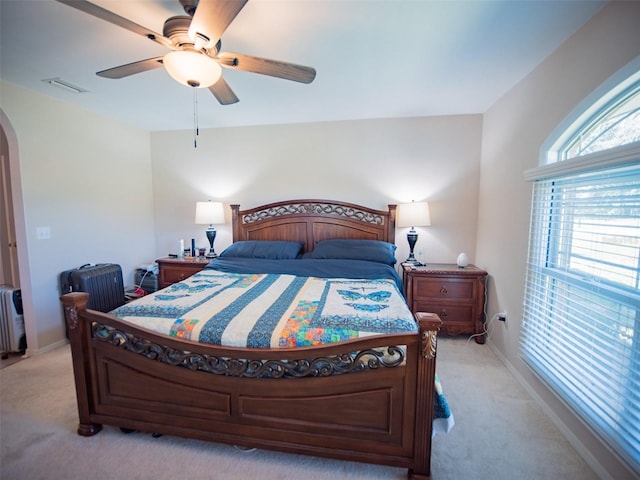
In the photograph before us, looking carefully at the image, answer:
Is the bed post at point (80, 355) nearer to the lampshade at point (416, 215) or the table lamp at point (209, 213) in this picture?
the table lamp at point (209, 213)

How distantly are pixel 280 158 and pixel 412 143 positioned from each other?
168cm

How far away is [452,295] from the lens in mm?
2994

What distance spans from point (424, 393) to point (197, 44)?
2.13m

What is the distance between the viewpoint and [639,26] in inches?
54.6

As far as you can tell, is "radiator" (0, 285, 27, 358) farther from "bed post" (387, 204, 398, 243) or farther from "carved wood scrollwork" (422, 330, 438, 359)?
"bed post" (387, 204, 398, 243)

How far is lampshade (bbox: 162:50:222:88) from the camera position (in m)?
1.47

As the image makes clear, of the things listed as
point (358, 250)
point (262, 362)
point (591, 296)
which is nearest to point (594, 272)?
point (591, 296)

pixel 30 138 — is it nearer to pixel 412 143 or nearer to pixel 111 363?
pixel 111 363

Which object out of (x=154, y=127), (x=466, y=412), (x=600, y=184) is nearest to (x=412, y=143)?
(x=600, y=184)

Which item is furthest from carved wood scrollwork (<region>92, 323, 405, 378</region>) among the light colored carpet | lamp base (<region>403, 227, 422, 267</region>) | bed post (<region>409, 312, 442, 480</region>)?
lamp base (<region>403, 227, 422, 267</region>)

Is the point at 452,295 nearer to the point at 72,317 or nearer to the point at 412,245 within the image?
the point at 412,245

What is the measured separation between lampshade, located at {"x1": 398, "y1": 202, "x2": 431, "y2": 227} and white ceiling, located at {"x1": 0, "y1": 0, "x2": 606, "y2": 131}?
42.5 inches

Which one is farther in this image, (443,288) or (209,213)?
(209,213)

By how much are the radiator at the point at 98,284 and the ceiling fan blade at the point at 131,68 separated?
2.11 metres
